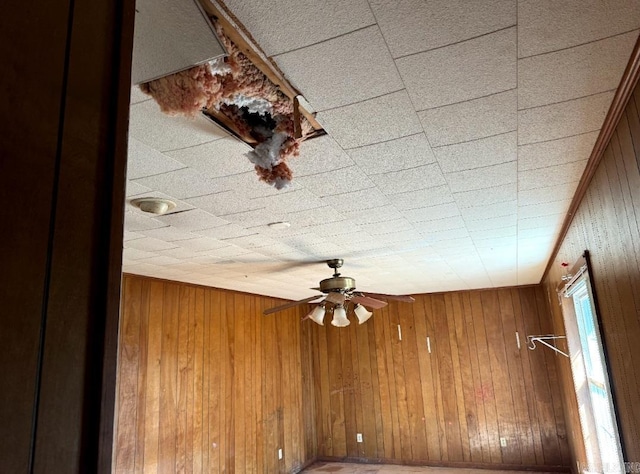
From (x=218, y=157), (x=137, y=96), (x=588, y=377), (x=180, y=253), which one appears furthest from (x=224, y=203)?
(x=588, y=377)

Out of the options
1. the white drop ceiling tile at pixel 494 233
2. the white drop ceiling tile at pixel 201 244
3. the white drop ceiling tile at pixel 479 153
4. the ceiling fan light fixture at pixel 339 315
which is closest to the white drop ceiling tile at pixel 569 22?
the white drop ceiling tile at pixel 479 153

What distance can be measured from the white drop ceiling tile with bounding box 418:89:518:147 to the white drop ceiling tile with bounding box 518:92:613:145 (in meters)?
0.06

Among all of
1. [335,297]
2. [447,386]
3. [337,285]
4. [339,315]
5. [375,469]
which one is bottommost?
[375,469]

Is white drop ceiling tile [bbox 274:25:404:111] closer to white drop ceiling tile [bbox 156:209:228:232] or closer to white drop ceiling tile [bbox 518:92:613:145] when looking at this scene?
white drop ceiling tile [bbox 518:92:613:145]

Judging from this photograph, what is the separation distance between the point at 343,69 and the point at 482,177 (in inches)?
42.6

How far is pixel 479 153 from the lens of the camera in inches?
70.7

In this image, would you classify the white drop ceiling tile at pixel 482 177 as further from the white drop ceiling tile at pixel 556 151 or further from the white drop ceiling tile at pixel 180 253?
the white drop ceiling tile at pixel 180 253

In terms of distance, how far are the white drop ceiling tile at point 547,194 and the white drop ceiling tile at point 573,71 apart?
0.91m

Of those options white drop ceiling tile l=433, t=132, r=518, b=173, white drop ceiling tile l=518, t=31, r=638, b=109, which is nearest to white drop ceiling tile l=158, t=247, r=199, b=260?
white drop ceiling tile l=433, t=132, r=518, b=173

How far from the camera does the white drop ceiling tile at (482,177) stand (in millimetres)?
1963

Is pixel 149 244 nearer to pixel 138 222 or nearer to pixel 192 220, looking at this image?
pixel 138 222

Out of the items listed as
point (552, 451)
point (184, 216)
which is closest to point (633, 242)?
point (184, 216)

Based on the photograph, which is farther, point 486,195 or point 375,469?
point 375,469

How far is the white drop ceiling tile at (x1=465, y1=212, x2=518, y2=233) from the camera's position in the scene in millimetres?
2730
